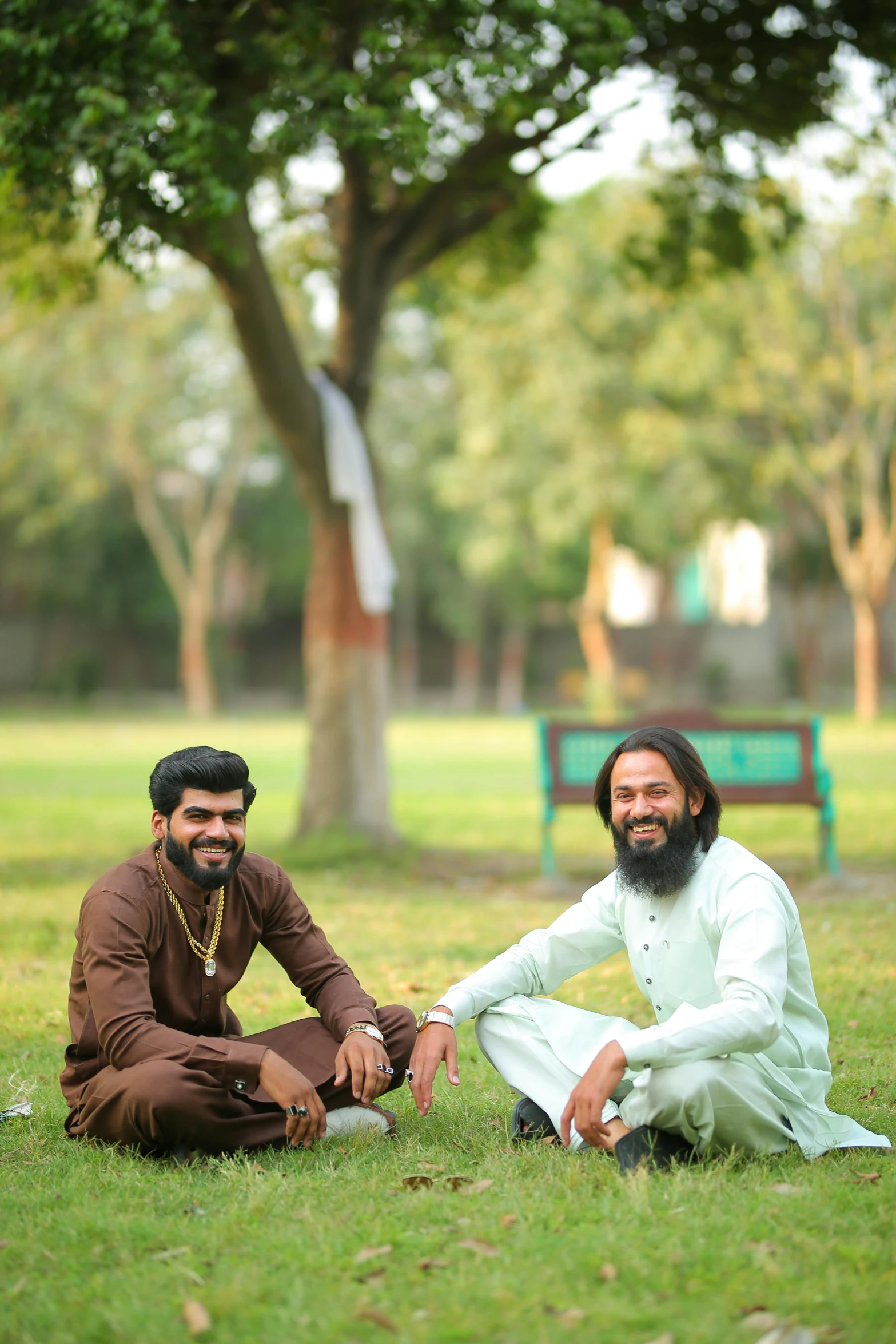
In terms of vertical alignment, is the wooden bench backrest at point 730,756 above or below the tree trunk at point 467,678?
below

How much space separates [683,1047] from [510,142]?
8598mm

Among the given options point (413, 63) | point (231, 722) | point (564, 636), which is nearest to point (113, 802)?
point (413, 63)

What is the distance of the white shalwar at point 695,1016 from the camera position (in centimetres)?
372

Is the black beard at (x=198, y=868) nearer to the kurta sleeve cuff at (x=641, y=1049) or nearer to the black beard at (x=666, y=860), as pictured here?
the black beard at (x=666, y=860)

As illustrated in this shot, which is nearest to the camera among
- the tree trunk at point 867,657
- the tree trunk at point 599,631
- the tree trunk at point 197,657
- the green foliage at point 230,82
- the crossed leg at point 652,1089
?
the crossed leg at point 652,1089

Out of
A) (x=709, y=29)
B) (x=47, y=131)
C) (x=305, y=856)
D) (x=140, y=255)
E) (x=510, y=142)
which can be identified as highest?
(x=709, y=29)

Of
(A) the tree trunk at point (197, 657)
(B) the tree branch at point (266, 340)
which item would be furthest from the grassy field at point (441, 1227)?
(A) the tree trunk at point (197, 657)

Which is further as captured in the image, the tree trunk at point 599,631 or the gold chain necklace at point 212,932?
Result: the tree trunk at point 599,631

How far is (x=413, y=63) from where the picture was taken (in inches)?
328

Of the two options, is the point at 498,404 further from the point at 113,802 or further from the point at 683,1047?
the point at 683,1047

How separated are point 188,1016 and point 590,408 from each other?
86.1 ft

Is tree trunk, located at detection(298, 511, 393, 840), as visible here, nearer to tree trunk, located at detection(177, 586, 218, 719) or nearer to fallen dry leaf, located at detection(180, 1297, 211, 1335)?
fallen dry leaf, located at detection(180, 1297, 211, 1335)

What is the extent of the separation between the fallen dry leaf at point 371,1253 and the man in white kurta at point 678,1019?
2.13ft

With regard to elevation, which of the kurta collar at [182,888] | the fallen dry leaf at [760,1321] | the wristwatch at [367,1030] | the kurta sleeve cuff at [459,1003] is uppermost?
the kurta collar at [182,888]
